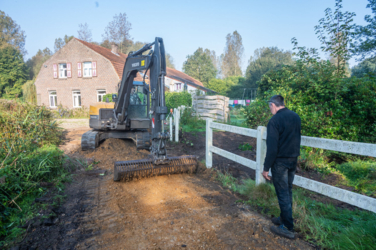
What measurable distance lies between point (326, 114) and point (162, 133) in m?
4.43

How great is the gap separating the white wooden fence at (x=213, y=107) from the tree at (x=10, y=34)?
43185 millimetres

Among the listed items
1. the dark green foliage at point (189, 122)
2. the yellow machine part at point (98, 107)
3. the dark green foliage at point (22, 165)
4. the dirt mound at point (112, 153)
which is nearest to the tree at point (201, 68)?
the dark green foliage at point (189, 122)

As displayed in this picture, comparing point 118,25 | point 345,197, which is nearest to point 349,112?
point 345,197

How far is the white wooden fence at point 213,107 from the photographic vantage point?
55.1 ft

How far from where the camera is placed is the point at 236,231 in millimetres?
3219

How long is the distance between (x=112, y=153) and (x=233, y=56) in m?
60.8

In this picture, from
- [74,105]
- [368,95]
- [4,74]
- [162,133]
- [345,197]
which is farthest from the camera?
[4,74]

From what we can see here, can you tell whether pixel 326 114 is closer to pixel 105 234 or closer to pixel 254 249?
pixel 254 249

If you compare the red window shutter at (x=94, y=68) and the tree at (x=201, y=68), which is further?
the tree at (x=201, y=68)

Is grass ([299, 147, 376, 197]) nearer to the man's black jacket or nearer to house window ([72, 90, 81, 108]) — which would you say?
the man's black jacket

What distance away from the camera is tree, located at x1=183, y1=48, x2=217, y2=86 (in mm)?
61625

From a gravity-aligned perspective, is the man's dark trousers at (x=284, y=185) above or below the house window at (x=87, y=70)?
below

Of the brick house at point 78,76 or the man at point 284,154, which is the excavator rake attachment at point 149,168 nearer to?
the man at point 284,154

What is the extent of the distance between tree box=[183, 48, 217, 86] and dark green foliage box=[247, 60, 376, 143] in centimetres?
5541
